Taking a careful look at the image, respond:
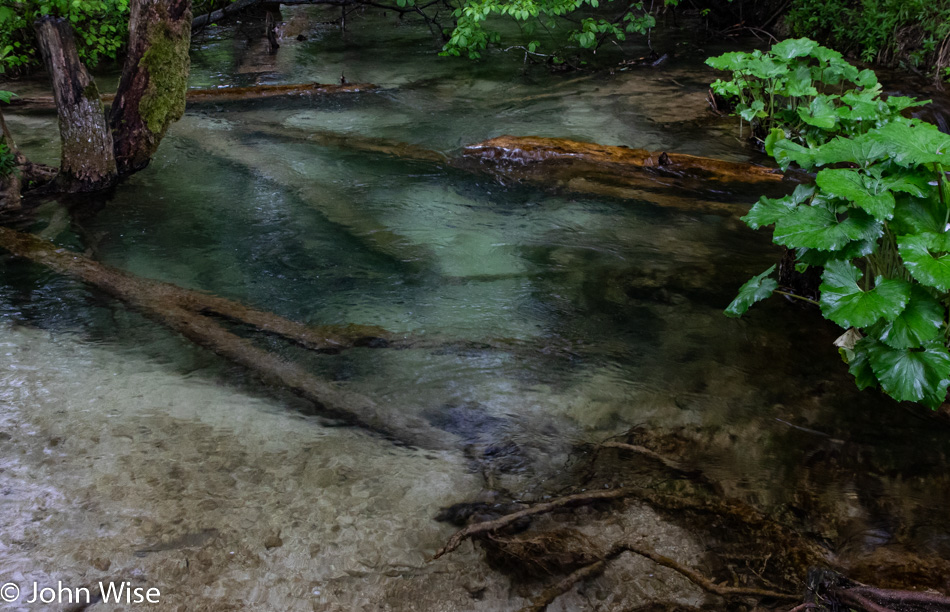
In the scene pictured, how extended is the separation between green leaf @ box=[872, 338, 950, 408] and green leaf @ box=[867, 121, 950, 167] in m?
0.85

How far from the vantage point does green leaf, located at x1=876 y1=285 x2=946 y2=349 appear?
2869 millimetres

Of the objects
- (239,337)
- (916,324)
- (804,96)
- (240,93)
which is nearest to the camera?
(916,324)

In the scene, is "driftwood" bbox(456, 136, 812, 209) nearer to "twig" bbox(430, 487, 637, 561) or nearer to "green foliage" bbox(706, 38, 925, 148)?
"green foliage" bbox(706, 38, 925, 148)

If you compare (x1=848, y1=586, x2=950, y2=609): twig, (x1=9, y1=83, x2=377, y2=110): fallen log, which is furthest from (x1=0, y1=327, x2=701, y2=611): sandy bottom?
(x1=9, y1=83, x2=377, y2=110): fallen log

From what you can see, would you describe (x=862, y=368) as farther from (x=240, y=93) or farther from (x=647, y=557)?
(x=240, y=93)

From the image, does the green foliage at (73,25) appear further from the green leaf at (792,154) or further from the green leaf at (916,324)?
the green leaf at (916,324)

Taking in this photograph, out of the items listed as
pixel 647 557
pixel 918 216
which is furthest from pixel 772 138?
pixel 647 557

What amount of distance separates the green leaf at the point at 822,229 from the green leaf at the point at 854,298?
0.16 metres

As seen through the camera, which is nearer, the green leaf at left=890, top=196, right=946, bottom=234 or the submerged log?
the green leaf at left=890, top=196, right=946, bottom=234

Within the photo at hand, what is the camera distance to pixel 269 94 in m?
8.72

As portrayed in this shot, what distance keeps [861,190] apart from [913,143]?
36cm

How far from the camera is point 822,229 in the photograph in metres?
3.12

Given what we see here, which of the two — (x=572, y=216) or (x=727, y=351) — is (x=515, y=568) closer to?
(x=727, y=351)

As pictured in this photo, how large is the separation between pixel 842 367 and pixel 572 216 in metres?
2.69
